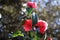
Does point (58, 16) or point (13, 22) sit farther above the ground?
point (13, 22)

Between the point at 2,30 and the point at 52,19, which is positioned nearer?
the point at 2,30

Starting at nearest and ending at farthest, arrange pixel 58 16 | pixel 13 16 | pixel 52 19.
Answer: pixel 13 16, pixel 52 19, pixel 58 16

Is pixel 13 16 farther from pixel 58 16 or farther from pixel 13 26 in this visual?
pixel 58 16

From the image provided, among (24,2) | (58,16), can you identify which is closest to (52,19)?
(58,16)

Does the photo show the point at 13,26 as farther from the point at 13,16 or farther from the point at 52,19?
the point at 52,19

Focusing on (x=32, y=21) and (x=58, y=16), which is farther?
(x=58, y=16)

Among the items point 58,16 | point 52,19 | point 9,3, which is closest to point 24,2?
point 9,3

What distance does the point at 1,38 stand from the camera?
3.99ft

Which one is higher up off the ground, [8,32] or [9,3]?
[9,3]

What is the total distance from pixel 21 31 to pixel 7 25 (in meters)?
0.11

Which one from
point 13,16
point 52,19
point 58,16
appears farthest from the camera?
point 58,16

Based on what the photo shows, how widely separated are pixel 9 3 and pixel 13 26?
0.17 m

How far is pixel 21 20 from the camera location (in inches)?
48.7

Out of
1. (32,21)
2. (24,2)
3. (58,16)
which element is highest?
(24,2)
